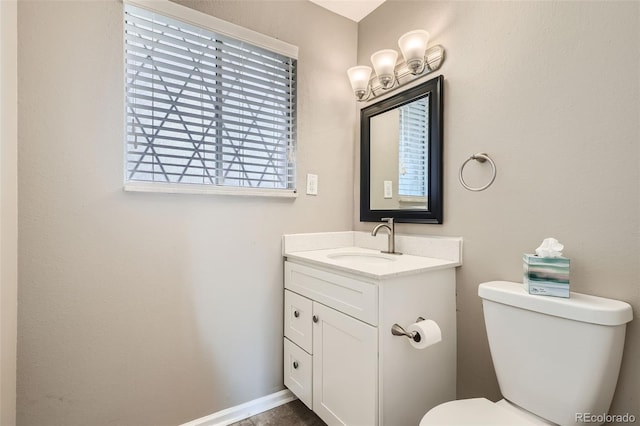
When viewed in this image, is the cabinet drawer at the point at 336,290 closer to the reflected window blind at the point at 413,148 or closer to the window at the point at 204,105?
the window at the point at 204,105

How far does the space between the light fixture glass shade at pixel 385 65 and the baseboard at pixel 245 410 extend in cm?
181

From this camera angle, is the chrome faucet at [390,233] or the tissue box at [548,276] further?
the chrome faucet at [390,233]

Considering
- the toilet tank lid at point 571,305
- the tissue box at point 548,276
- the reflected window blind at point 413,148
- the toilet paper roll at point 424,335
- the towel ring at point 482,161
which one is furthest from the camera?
the reflected window blind at point 413,148

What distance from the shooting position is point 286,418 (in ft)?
5.02

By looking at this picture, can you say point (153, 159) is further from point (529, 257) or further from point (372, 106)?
point (529, 257)

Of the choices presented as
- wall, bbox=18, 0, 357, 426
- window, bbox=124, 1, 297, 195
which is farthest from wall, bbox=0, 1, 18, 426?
window, bbox=124, 1, 297, 195

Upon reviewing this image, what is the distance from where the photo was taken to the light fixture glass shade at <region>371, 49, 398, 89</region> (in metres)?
1.55

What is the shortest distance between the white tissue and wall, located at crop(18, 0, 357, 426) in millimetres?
1170

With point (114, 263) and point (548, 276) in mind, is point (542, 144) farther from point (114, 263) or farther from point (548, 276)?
point (114, 263)

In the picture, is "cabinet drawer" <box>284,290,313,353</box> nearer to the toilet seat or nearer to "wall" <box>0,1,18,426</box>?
the toilet seat

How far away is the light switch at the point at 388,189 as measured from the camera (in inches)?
66.9

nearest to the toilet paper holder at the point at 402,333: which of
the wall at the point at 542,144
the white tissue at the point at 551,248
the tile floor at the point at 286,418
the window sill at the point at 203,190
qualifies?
the wall at the point at 542,144

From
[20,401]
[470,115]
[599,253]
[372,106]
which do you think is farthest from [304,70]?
[20,401]

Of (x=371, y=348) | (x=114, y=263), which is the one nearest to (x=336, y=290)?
(x=371, y=348)
